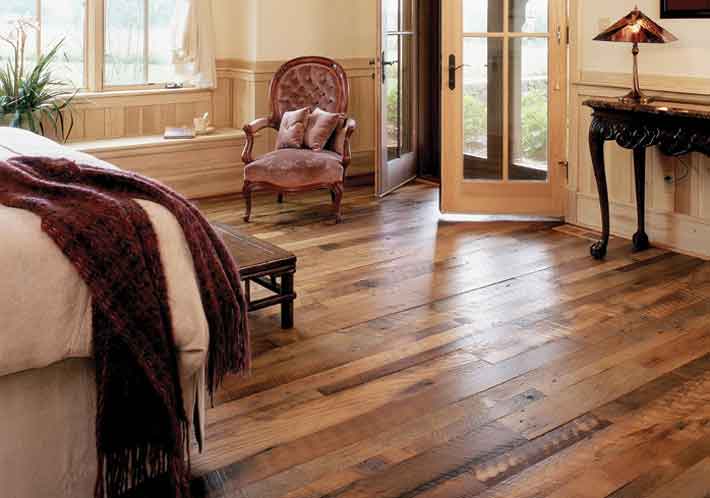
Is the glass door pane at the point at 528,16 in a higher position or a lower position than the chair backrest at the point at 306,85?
higher

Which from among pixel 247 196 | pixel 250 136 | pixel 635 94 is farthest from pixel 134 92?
pixel 635 94

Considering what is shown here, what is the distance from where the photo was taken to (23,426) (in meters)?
Answer: 2.04

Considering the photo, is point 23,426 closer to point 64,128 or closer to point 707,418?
point 707,418

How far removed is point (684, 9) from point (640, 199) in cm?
99

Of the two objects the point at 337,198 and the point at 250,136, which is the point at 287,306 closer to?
the point at 337,198

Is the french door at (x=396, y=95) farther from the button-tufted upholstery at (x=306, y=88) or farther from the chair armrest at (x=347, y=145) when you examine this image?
the chair armrest at (x=347, y=145)

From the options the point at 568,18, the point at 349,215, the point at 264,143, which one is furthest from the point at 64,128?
the point at 568,18

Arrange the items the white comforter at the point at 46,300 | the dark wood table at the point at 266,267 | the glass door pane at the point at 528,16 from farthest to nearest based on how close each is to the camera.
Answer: the glass door pane at the point at 528,16, the dark wood table at the point at 266,267, the white comforter at the point at 46,300

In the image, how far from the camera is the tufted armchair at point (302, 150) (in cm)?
534

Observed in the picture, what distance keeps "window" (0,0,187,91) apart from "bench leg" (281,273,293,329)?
10.8 ft

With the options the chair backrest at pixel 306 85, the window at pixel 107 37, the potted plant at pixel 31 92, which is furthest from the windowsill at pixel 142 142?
the chair backrest at pixel 306 85

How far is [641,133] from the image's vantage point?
429cm

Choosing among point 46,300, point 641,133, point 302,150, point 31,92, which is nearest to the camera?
point 46,300

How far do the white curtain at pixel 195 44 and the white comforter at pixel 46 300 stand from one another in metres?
4.50
